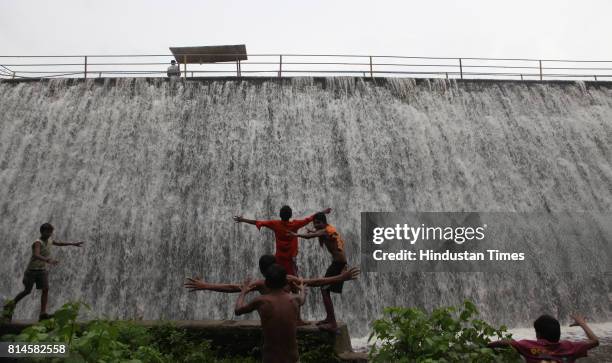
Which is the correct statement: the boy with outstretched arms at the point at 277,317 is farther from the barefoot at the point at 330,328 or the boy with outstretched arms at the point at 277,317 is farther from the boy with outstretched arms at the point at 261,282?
the barefoot at the point at 330,328

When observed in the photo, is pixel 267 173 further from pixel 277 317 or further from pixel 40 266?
pixel 277 317

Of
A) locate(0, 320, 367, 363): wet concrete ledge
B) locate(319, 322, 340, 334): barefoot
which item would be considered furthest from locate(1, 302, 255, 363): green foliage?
locate(319, 322, 340, 334): barefoot

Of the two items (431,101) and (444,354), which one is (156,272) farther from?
(431,101)

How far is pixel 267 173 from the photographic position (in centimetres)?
1281

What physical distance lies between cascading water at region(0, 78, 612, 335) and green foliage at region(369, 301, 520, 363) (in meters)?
5.78

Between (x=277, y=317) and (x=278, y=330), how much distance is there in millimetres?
91

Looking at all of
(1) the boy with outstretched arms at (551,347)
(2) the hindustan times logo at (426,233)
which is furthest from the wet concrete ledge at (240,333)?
(2) the hindustan times logo at (426,233)

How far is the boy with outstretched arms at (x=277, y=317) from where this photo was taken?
135 inches

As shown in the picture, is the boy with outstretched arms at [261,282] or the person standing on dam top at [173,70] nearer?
the boy with outstretched arms at [261,282]

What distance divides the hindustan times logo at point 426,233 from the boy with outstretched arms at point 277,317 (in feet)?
27.2

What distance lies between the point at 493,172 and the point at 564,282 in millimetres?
3615

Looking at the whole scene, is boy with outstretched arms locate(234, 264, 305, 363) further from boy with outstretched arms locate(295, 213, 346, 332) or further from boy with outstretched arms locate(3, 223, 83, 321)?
boy with outstretched arms locate(3, 223, 83, 321)

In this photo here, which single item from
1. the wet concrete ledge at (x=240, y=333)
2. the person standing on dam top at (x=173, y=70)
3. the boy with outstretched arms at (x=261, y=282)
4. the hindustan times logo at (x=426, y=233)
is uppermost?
the person standing on dam top at (x=173, y=70)

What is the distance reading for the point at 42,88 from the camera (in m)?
15.5
